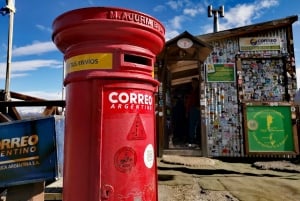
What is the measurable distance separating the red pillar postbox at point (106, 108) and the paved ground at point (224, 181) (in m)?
2.74

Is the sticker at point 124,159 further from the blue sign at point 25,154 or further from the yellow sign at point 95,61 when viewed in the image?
the blue sign at point 25,154

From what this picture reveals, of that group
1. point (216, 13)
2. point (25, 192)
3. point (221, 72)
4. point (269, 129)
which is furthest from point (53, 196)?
point (216, 13)

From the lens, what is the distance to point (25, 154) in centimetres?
329

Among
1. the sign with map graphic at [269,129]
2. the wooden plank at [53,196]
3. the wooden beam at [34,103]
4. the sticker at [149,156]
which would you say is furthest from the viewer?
the sign with map graphic at [269,129]

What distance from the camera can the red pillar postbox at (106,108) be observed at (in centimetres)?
180

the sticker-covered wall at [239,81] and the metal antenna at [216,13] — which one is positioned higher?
the metal antenna at [216,13]

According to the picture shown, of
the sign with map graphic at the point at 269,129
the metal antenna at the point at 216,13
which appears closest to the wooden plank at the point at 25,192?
the sign with map graphic at the point at 269,129

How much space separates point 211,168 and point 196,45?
11.0 ft

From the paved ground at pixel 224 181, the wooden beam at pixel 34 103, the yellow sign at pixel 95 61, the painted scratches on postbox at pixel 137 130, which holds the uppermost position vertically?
the yellow sign at pixel 95 61

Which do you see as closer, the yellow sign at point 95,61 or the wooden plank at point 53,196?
the yellow sign at point 95,61

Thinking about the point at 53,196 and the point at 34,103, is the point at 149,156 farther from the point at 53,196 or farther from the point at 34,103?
the point at 53,196

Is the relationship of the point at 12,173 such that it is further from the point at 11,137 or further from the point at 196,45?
the point at 196,45

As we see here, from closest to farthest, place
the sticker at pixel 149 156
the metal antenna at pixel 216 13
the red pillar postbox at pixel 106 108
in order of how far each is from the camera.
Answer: the red pillar postbox at pixel 106 108, the sticker at pixel 149 156, the metal antenna at pixel 216 13

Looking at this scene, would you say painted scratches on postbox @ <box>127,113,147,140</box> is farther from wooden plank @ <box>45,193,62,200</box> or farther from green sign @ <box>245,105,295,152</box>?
green sign @ <box>245,105,295,152</box>
